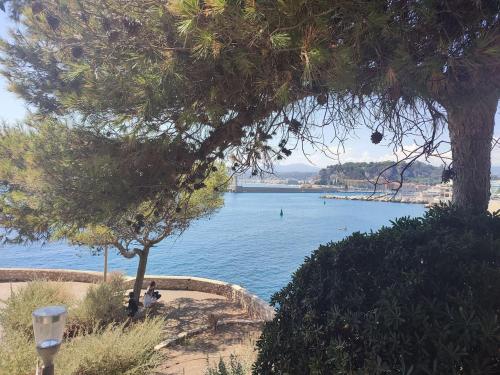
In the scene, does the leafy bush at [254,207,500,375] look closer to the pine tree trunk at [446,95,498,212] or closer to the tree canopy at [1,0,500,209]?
the pine tree trunk at [446,95,498,212]

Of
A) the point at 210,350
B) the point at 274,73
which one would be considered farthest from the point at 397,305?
the point at 210,350

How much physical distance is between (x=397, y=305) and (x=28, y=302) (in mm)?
7379

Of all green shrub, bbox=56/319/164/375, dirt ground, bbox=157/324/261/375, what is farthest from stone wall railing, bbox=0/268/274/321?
green shrub, bbox=56/319/164/375

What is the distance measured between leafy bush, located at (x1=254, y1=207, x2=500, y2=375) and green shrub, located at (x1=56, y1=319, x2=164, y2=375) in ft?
9.09

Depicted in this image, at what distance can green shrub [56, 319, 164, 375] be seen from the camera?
4.11m

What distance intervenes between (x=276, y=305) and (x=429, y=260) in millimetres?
1121

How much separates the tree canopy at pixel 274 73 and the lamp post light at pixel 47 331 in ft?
3.70

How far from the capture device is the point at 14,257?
23031mm

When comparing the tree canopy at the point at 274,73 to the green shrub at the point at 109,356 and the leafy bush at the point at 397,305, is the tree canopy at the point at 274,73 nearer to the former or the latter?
the leafy bush at the point at 397,305

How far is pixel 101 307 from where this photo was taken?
24.9ft

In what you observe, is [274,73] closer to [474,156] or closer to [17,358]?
[474,156]

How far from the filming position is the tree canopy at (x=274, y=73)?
1.95m

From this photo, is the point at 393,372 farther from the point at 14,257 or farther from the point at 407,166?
the point at 14,257

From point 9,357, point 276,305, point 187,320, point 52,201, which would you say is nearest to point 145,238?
point 187,320
